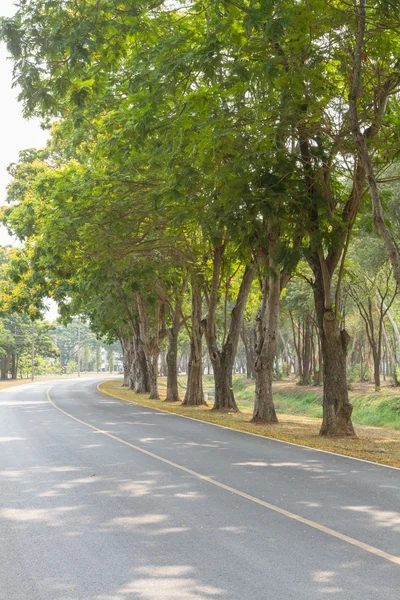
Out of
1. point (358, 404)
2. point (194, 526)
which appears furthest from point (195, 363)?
point (194, 526)

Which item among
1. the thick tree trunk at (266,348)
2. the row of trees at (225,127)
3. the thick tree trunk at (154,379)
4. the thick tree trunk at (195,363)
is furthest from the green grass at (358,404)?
the row of trees at (225,127)

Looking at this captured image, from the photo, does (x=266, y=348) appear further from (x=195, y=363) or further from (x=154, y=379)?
(x=154, y=379)

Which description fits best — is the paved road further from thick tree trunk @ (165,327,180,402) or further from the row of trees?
thick tree trunk @ (165,327,180,402)

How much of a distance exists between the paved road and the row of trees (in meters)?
4.84

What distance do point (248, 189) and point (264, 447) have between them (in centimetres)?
543

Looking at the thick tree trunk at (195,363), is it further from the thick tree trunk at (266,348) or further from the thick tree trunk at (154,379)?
Result: the thick tree trunk at (266,348)

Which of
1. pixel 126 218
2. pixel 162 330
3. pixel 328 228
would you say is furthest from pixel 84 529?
pixel 162 330

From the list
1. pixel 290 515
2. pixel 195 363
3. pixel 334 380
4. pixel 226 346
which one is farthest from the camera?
pixel 195 363

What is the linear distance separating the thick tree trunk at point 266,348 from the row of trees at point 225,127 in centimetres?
4

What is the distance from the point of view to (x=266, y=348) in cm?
2108

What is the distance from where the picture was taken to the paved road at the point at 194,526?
531 centimetres

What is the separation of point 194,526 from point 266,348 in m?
14.2

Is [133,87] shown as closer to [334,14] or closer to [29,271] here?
[334,14]

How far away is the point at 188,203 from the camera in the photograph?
599 inches
